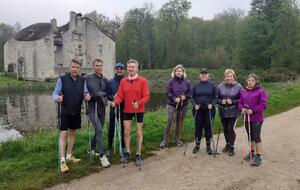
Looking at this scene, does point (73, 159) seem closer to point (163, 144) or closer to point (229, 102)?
point (163, 144)

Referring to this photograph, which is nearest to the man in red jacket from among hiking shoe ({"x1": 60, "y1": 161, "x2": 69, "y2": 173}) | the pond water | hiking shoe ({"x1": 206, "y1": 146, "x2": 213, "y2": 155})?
hiking shoe ({"x1": 60, "y1": 161, "x2": 69, "y2": 173})

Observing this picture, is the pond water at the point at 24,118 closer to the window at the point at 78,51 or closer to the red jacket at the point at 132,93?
the red jacket at the point at 132,93

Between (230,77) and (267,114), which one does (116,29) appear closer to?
(267,114)

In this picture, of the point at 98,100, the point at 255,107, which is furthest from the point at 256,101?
the point at 98,100

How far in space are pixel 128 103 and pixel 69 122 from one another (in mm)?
1288

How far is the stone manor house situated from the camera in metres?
52.8

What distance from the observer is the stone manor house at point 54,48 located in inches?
2079

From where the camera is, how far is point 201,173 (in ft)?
23.6

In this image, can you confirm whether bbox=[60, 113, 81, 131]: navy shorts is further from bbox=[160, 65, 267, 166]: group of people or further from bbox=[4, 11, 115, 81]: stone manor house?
bbox=[4, 11, 115, 81]: stone manor house

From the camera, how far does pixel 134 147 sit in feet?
30.2

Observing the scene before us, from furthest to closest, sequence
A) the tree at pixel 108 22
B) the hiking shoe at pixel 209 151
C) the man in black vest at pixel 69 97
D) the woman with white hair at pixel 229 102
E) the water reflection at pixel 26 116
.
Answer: the tree at pixel 108 22
the water reflection at pixel 26 116
the hiking shoe at pixel 209 151
the woman with white hair at pixel 229 102
the man in black vest at pixel 69 97

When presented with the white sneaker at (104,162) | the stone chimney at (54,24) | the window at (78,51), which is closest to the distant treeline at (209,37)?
the window at (78,51)

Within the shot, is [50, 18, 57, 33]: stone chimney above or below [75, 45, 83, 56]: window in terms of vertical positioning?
above

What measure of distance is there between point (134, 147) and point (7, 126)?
1150cm
